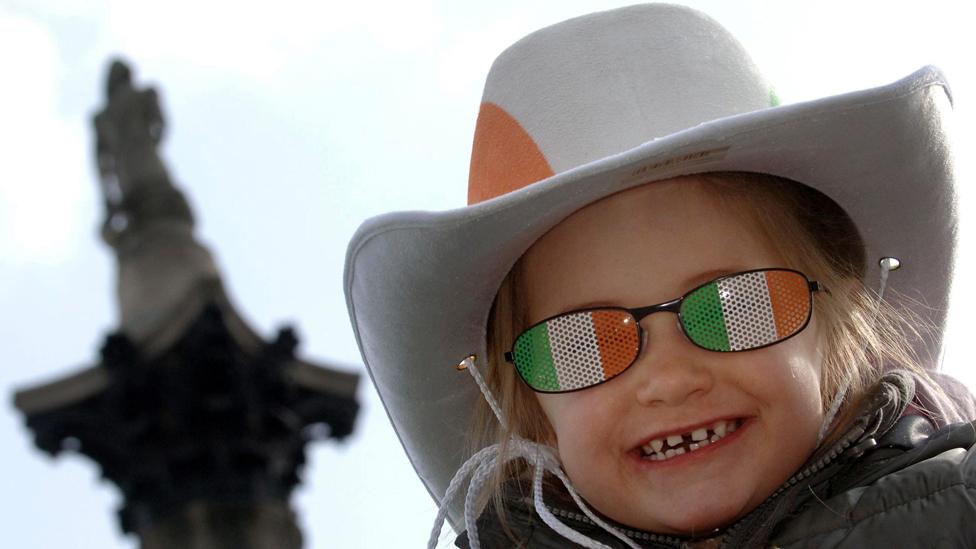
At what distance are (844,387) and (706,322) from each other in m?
0.30

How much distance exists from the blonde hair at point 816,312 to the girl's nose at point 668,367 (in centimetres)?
28

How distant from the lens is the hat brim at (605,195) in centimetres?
238

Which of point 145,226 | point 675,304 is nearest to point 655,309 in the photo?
point 675,304

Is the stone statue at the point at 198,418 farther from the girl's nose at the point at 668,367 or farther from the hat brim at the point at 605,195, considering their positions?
the girl's nose at the point at 668,367

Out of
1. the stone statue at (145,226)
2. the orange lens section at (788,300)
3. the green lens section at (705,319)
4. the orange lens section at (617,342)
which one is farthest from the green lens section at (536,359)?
the stone statue at (145,226)

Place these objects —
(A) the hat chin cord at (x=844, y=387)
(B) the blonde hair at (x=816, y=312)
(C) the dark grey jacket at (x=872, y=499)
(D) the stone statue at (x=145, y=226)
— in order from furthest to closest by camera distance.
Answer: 1. (D) the stone statue at (x=145, y=226)
2. (B) the blonde hair at (x=816, y=312)
3. (A) the hat chin cord at (x=844, y=387)
4. (C) the dark grey jacket at (x=872, y=499)

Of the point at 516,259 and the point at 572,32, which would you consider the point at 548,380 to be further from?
the point at 572,32

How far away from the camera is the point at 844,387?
253 centimetres

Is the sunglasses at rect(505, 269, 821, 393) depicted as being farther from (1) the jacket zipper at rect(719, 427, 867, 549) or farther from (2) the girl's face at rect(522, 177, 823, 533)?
(1) the jacket zipper at rect(719, 427, 867, 549)

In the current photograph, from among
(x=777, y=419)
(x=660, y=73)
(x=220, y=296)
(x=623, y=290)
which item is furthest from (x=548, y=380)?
(x=220, y=296)

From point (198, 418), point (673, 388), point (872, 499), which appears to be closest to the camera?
point (872, 499)

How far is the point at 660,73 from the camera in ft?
8.52

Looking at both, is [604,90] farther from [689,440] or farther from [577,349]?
[689,440]

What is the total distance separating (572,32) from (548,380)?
0.63m
